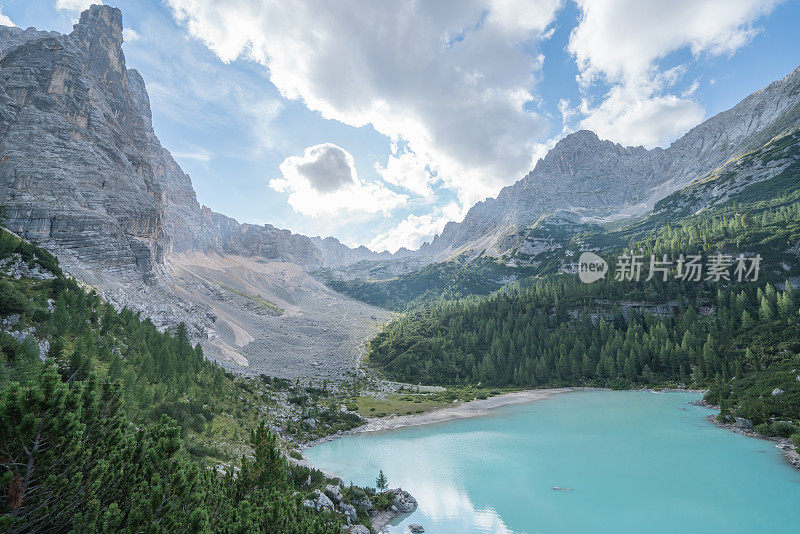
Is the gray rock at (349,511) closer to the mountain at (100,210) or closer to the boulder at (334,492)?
the boulder at (334,492)

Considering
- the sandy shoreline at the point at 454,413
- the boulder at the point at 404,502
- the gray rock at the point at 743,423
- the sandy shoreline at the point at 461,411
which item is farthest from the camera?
the sandy shoreline at the point at 461,411

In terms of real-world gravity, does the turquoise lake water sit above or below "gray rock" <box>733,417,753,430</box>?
below

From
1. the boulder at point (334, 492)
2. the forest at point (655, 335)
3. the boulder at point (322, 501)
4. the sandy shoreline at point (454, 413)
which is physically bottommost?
the sandy shoreline at point (454, 413)

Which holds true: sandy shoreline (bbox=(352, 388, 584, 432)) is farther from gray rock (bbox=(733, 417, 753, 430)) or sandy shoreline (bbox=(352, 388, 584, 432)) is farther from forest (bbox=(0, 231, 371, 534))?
forest (bbox=(0, 231, 371, 534))

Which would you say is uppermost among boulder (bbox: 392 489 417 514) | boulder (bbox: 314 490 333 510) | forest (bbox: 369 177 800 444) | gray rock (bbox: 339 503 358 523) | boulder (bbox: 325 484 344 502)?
forest (bbox: 369 177 800 444)

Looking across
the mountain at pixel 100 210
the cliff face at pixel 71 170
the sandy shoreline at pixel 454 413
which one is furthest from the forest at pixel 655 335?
the cliff face at pixel 71 170

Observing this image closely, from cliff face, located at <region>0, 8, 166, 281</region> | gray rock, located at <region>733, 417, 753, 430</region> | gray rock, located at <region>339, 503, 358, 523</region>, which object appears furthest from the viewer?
cliff face, located at <region>0, 8, 166, 281</region>

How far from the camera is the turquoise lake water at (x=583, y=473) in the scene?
24234 millimetres

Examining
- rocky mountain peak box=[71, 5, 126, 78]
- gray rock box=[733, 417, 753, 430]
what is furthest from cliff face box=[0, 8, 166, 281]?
gray rock box=[733, 417, 753, 430]

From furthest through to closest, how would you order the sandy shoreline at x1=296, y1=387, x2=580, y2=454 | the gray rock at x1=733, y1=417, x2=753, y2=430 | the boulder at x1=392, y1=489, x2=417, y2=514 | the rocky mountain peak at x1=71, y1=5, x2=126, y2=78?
the rocky mountain peak at x1=71, y1=5, x2=126, y2=78 < the sandy shoreline at x1=296, y1=387, x2=580, y2=454 < the gray rock at x1=733, y1=417, x2=753, y2=430 < the boulder at x1=392, y1=489, x2=417, y2=514

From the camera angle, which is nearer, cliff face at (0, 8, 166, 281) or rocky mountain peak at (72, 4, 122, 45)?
cliff face at (0, 8, 166, 281)

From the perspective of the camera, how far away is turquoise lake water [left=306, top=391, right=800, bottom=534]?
24234 mm

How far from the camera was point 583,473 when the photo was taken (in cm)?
3238

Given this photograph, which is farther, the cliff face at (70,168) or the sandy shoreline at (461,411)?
the cliff face at (70,168)
